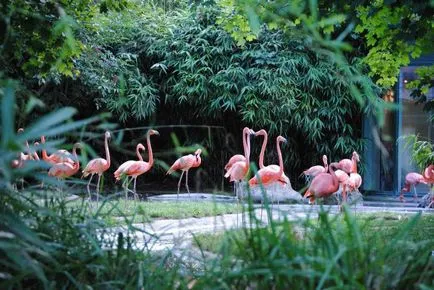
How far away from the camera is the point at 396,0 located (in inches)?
111

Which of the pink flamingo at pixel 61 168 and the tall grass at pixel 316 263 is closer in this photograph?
the tall grass at pixel 316 263

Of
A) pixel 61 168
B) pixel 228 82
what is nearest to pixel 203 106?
pixel 228 82

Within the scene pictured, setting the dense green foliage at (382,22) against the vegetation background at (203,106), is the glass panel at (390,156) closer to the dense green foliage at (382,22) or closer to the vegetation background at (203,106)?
the vegetation background at (203,106)

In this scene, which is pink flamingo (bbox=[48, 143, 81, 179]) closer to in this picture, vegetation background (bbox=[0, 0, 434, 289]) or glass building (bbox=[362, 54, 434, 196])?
vegetation background (bbox=[0, 0, 434, 289])

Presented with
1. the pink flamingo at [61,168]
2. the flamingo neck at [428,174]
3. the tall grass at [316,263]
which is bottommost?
the tall grass at [316,263]

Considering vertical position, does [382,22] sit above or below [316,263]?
above

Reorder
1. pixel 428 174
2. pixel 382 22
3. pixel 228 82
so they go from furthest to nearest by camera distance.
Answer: pixel 228 82 < pixel 428 174 < pixel 382 22

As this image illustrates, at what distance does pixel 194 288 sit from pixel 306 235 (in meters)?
0.28

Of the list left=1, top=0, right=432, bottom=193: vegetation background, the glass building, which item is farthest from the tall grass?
the glass building

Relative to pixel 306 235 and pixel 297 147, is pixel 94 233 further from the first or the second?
pixel 297 147

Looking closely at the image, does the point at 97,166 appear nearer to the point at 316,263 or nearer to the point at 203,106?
the point at 203,106

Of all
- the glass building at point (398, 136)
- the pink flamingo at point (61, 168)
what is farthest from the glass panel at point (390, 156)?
the pink flamingo at point (61, 168)

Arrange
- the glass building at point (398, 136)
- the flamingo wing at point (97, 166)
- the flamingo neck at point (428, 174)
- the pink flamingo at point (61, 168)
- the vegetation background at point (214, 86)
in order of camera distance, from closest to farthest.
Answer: the pink flamingo at point (61, 168) → the flamingo neck at point (428, 174) → the flamingo wing at point (97, 166) → the vegetation background at point (214, 86) → the glass building at point (398, 136)

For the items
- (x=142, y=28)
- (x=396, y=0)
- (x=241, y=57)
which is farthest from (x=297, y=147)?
(x=396, y=0)
